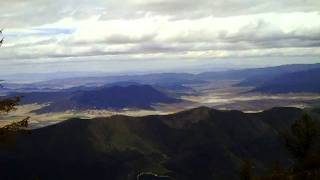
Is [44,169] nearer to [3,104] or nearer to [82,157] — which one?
[82,157]

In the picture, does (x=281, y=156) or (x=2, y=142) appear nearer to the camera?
(x=2, y=142)

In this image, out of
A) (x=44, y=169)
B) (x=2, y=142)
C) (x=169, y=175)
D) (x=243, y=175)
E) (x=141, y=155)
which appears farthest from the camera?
(x=141, y=155)

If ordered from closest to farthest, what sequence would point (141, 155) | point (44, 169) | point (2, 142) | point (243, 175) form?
point (2, 142) → point (243, 175) → point (44, 169) → point (141, 155)

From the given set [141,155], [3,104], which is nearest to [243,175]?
[3,104]

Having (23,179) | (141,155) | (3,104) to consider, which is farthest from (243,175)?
(141,155)

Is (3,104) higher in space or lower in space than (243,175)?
higher

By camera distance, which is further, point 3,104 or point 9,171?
point 9,171

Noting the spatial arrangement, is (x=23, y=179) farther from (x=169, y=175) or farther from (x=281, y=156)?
(x=281, y=156)

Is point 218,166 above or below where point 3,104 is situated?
below

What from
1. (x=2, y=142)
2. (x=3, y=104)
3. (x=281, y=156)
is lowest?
(x=281, y=156)
